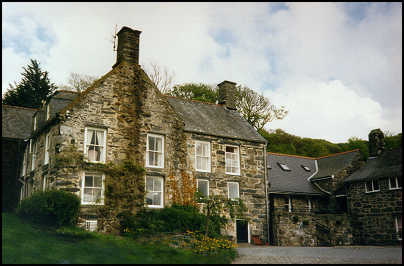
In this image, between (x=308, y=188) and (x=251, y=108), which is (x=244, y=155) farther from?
(x=251, y=108)

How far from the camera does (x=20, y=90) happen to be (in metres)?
39.0

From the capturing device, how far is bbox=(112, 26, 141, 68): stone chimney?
2272 cm

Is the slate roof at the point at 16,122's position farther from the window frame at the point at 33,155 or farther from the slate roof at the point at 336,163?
the slate roof at the point at 336,163

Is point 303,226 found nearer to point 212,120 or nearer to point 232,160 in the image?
point 232,160

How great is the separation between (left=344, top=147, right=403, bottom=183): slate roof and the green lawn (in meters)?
14.6

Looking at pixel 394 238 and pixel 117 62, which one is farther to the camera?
pixel 394 238

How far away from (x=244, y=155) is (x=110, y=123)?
893cm

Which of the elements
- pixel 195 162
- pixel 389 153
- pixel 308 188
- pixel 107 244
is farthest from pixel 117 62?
pixel 389 153

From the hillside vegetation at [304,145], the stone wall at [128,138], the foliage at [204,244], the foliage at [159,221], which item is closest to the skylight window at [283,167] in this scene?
the stone wall at [128,138]

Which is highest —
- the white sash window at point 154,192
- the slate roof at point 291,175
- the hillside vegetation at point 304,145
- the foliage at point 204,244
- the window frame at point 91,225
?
the hillside vegetation at point 304,145

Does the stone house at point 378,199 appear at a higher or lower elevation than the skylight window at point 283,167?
lower

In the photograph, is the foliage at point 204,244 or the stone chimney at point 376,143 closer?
the foliage at point 204,244

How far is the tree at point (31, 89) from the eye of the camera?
38781mm

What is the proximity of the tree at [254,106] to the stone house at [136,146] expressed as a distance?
1359 centimetres
